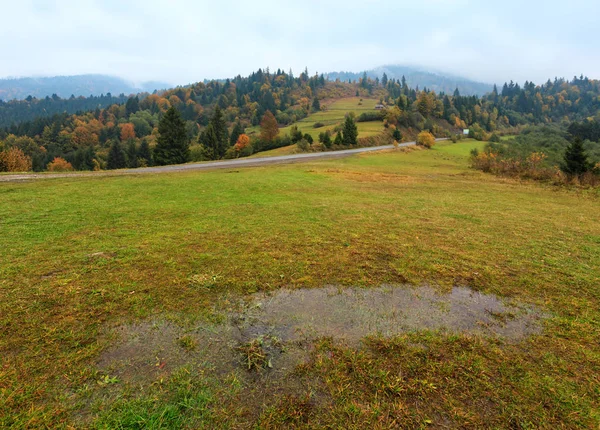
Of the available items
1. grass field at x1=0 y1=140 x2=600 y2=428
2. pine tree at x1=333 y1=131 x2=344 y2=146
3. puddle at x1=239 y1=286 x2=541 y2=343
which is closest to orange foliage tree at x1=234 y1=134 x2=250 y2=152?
pine tree at x1=333 y1=131 x2=344 y2=146

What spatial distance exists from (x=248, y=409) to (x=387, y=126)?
318 ft

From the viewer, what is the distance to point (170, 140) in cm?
5356

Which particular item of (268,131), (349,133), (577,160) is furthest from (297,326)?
(268,131)

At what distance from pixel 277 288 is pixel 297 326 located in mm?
1216

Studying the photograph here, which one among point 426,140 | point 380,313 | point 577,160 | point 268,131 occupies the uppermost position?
point 268,131

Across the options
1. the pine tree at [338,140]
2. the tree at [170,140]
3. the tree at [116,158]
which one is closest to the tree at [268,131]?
the pine tree at [338,140]

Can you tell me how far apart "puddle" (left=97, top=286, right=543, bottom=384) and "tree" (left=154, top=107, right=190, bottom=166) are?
180 ft

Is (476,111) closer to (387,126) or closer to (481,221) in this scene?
(387,126)

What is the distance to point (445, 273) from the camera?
22.0 feet

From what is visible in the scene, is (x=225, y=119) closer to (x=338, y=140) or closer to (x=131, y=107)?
(x=131, y=107)

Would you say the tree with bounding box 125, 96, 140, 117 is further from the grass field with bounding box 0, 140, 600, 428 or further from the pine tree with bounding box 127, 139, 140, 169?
the grass field with bounding box 0, 140, 600, 428

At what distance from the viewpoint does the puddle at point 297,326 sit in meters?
3.82

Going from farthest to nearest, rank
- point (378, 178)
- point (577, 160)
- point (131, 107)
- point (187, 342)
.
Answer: point (131, 107), point (577, 160), point (378, 178), point (187, 342)

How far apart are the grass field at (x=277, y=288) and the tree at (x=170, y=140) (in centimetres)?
4439
